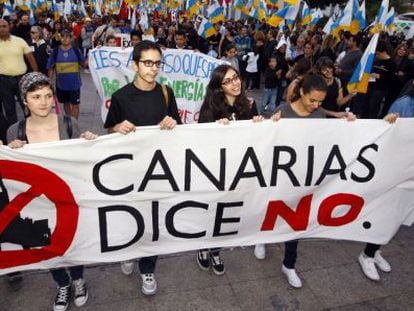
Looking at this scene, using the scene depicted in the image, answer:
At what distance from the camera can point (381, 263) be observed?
342 centimetres

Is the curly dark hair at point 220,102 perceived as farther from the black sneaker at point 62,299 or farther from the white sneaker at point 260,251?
the black sneaker at point 62,299

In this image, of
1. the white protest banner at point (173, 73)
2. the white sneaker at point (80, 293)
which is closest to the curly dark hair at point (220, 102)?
the white sneaker at point (80, 293)

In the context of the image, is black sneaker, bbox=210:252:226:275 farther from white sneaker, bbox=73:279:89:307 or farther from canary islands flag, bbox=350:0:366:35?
canary islands flag, bbox=350:0:366:35

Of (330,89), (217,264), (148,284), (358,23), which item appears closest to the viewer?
(148,284)

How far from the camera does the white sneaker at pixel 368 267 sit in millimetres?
3272

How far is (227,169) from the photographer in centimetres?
272

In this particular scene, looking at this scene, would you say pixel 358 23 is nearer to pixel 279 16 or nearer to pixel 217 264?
pixel 279 16

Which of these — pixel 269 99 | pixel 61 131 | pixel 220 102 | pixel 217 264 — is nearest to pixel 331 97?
pixel 220 102

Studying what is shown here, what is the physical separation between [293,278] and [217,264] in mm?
623

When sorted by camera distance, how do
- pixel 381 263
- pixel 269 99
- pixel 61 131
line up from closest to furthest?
pixel 61 131 → pixel 381 263 → pixel 269 99

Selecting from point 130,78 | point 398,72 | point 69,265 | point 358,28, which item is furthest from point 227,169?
point 358,28

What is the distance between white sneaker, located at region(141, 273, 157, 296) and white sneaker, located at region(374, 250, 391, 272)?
193 cm

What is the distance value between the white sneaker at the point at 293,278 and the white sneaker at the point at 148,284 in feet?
3.52

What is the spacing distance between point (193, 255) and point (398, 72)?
5.83 metres
